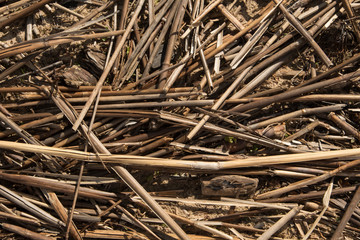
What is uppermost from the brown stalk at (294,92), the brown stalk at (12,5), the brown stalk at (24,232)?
the brown stalk at (12,5)

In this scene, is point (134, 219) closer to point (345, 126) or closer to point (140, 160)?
point (140, 160)

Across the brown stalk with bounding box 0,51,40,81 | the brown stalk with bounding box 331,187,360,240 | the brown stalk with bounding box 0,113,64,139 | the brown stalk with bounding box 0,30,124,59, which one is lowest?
→ the brown stalk with bounding box 331,187,360,240

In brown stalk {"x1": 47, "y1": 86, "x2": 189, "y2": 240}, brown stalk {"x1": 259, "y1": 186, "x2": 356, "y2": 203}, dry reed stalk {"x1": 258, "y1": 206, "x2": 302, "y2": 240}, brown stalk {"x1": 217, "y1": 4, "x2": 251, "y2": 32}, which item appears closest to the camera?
brown stalk {"x1": 47, "y1": 86, "x2": 189, "y2": 240}

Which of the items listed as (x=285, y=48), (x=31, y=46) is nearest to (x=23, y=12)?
(x=31, y=46)

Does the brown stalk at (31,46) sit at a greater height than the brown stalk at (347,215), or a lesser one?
greater

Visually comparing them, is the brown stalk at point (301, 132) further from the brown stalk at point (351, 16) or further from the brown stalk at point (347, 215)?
the brown stalk at point (351, 16)

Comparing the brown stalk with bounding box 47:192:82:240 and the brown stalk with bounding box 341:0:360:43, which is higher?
the brown stalk with bounding box 341:0:360:43

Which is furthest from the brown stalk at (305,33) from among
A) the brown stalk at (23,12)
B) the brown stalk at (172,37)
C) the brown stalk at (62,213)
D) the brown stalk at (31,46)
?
the brown stalk at (62,213)

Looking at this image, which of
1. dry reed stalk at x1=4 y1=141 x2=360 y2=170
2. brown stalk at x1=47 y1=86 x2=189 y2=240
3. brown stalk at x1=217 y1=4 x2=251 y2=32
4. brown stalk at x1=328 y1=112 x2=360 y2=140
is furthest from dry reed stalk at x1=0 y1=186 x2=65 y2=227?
brown stalk at x1=328 y1=112 x2=360 y2=140

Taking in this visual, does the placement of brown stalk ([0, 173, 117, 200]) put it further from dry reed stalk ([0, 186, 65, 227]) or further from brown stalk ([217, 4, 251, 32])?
brown stalk ([217, 4, 251, 32])

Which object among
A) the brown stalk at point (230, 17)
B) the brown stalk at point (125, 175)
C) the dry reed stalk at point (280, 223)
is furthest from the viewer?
the brown stalk at point (230, 17)

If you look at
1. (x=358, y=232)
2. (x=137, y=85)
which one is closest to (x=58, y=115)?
(x=137, y=85)

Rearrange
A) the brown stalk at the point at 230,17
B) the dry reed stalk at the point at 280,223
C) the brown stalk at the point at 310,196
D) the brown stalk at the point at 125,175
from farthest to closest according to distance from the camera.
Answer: the brown stalk at the point at 230,17
the brown stalk at the point at 310,196
the dry reed stalk at the point at 280,223
the brown stalk at the point at 125,175
